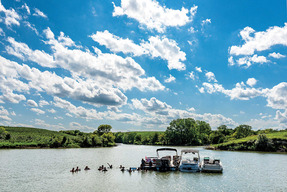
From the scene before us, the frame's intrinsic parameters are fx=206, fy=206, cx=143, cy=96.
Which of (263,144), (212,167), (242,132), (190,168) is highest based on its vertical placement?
(242,132)

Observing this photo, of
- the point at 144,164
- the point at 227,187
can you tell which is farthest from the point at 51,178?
the point at 227,187

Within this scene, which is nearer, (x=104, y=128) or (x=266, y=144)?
(x=266, y=144)

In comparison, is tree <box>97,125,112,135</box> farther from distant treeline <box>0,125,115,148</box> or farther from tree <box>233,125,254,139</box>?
tree <box>233,125,254,139</box>

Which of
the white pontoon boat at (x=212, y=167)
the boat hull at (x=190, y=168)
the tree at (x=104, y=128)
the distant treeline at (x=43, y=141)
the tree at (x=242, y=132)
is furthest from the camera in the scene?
the tree at (x=104, y=128)

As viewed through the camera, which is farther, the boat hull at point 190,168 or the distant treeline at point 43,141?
the distant treeline at point 43,141

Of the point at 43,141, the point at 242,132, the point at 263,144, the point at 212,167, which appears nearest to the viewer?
the point at 212,167

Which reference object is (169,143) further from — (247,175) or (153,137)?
(247,175)

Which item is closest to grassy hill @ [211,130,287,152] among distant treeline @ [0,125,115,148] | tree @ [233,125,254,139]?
tree @ [233,125,254,139]

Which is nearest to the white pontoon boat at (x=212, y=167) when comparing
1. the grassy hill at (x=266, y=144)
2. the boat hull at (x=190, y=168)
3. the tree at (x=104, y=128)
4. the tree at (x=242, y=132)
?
the boat hull at (x=190, y=168)

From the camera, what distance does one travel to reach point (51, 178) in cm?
3016

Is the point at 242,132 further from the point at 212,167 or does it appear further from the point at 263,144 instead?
the point at 212,167

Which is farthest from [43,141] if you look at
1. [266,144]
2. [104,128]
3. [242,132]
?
[242,132]

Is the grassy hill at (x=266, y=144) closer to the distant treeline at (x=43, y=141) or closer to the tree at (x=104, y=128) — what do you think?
the distant treeline at (x=43, y=141)

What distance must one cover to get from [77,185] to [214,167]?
22595mm
